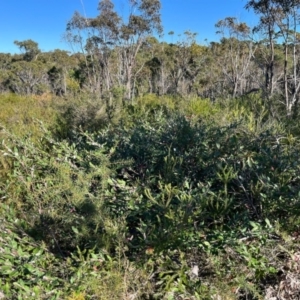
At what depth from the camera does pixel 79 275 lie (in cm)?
139

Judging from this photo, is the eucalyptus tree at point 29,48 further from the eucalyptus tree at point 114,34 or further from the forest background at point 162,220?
the forest background at point 162,220

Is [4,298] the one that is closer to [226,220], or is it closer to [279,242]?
[226,220]

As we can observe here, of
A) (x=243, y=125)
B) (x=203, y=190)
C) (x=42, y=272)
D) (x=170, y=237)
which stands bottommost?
(x=42, y=272)

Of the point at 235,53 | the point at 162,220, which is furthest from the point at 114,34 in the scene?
the point at 162,220

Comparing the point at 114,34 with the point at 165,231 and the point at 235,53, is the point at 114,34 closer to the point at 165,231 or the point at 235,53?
the point at 235,53

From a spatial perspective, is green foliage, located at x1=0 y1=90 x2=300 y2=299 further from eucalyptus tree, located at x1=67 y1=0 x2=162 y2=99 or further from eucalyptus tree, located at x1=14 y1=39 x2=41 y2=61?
eucalyptus tree, located at x1=14 y1=39 x2=41 y2=61

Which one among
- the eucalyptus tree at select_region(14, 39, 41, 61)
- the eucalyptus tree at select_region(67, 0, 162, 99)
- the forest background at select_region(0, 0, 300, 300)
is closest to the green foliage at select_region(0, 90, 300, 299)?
the forest background at select_region(0, 0, 300, 300)

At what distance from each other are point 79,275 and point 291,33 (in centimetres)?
602

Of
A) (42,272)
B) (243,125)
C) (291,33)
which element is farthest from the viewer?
(291,33)

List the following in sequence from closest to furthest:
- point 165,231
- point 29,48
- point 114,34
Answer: point 165,231 → point 114,34 → point 29,48

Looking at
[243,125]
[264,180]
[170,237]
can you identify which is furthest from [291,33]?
[170,237]

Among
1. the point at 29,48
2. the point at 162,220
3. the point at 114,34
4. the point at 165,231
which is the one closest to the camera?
the point at 165,231

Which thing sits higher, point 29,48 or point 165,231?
point 29,48

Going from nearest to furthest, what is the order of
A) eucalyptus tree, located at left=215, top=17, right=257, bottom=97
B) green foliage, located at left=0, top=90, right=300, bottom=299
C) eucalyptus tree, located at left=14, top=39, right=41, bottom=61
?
1. green foliage, located at left=0, top=90, right=300, bottom=299
2. eucalyptus tree, located at left=215, top=17, right=257, bottom=97
3. eucalyptus tree, located at left=14, top=39, right=41, bottom=61
